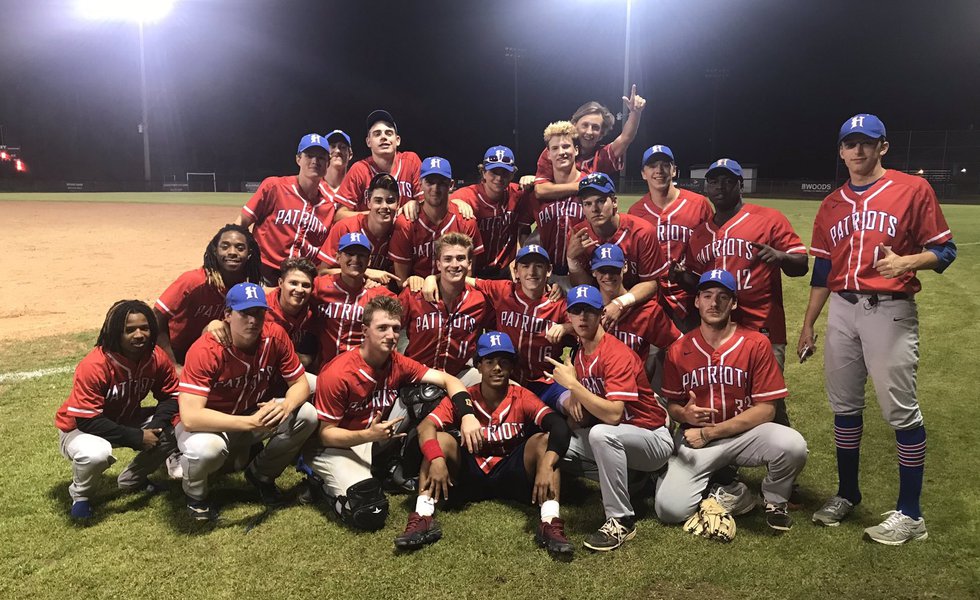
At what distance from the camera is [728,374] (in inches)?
158

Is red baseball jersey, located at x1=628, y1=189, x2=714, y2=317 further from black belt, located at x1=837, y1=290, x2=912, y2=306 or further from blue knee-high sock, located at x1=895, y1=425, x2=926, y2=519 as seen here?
blue knee-high sock, located at x1=895, y1=425, x2=926, y2=519

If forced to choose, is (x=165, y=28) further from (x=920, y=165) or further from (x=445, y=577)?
(x=445, y=577)

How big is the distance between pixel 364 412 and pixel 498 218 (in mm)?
2248

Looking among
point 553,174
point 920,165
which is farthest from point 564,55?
point 553,174

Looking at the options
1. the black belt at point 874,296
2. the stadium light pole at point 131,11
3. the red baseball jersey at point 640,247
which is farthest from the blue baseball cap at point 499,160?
the stadium light pole at point 131,11

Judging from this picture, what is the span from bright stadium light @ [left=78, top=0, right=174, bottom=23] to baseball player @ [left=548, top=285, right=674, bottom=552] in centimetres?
4313

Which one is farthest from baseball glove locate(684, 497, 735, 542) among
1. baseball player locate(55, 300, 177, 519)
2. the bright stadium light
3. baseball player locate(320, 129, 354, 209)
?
the bright stadium light

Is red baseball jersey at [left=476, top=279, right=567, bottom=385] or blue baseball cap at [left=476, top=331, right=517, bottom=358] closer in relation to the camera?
blue baseball cap at [left=476, top=331, right=517, bottom=358]

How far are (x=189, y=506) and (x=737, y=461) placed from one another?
3.42m

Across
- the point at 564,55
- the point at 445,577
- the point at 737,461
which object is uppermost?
the point at 564,55

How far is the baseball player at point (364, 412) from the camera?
3934 mm

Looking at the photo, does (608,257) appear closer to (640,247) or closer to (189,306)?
(640,247)

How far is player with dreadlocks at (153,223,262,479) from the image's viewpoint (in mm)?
4793

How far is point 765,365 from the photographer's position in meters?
3.99
